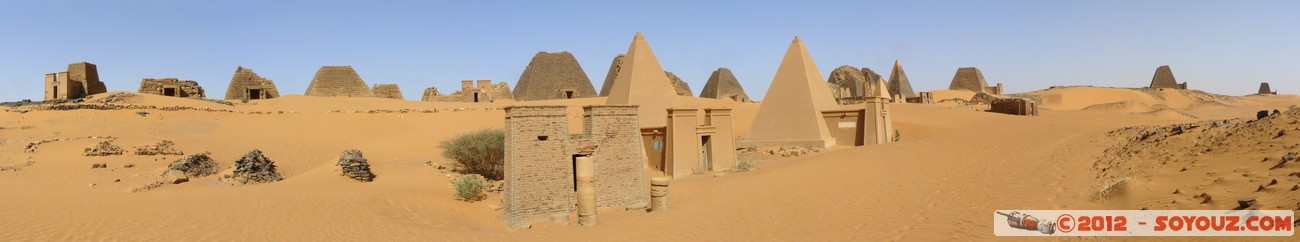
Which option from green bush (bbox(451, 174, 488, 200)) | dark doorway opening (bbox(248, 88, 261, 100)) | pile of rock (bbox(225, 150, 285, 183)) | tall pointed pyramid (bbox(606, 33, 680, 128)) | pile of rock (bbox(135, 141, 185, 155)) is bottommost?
green bush (bbox(451, 174, 488, 200))

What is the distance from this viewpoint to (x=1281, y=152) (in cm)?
875

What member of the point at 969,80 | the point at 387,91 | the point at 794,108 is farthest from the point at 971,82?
the point at 387,91

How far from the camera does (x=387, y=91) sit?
133 ft

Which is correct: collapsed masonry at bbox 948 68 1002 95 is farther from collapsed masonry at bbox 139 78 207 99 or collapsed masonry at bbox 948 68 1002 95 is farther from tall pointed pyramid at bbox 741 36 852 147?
collapsed masonry at bbox 139 78 207 99

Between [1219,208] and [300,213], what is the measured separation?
12.0m

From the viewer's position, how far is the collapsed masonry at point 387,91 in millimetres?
40344

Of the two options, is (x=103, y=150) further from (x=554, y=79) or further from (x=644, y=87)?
(x=554, y=79)

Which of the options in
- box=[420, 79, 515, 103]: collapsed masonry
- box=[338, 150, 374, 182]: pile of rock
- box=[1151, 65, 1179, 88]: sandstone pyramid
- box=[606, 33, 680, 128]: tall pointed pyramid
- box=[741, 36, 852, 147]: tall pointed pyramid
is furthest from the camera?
box=[1151, 65, 1179, 88]: sandstone pyramid

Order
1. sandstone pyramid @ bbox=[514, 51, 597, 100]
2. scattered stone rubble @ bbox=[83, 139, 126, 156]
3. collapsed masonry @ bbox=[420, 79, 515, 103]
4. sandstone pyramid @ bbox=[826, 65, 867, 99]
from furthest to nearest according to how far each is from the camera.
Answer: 1. sandstone pyramid @ bbox=[826, 65, 867, 99]
2. collapsed masonry @ bbox=[420, 79, 515, 103]
3. sandstone pyramid @ bbox=[514, 51, 597, 100]
4. scattered stone rubble @ bbox=[83, 139, 126, 156]

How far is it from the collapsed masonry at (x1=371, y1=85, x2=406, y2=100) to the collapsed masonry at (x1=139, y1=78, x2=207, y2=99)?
8.41 m

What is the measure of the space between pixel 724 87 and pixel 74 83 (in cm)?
3378

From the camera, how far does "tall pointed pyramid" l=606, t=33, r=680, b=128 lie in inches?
802

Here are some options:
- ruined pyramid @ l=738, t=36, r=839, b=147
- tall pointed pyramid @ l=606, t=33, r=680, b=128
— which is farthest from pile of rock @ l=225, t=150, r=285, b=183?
ruined pyramid @ l=738, t=36, r=839, b=147

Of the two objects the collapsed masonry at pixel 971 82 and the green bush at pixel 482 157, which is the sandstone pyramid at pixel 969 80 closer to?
the collapsed masonry at pixel 971 82
